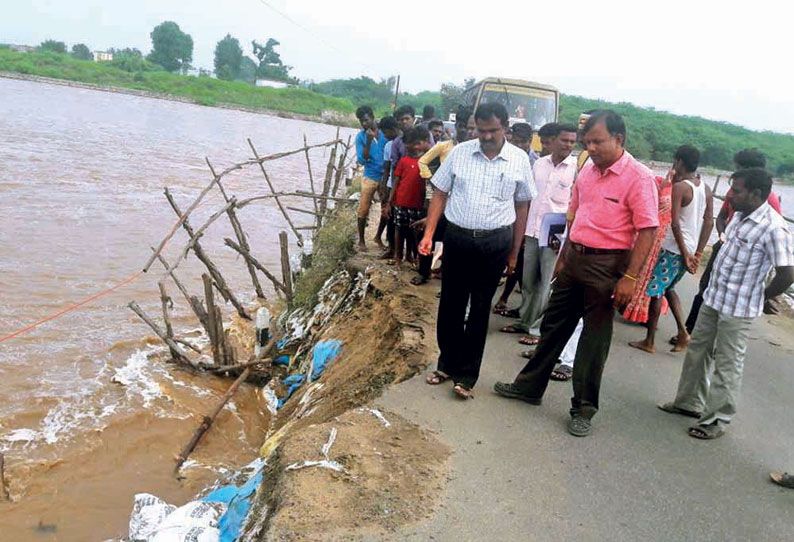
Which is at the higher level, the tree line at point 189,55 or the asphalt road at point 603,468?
the tree line at point 189,55

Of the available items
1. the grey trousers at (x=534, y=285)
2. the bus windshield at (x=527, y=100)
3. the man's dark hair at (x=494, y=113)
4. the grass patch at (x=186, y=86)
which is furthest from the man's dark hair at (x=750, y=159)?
the grass patch at (x=186, y=86)

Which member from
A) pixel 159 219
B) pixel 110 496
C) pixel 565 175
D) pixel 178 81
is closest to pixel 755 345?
pixel 565 175

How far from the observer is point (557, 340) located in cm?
399

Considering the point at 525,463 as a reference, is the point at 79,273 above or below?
below

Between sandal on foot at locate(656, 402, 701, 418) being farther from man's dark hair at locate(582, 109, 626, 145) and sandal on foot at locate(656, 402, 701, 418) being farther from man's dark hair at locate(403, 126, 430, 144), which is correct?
man's dark hair at locate(403, 126, 430, 144)

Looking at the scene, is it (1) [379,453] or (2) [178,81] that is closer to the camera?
(1) [379,453]

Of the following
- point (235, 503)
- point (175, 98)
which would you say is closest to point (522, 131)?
point (235, 503)

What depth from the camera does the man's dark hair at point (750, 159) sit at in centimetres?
494

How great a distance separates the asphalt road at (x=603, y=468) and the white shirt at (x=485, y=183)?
1211 mm

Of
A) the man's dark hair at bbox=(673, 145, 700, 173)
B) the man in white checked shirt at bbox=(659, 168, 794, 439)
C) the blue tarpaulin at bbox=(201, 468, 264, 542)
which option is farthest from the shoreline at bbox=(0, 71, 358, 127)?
the blue tarpaulin at bbox=(201, 468, 264, 542)

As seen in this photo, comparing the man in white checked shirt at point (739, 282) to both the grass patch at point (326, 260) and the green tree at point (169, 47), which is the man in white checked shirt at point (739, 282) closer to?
the grass patch at point (326, 260)

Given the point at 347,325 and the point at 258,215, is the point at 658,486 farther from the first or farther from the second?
the point at 258,215

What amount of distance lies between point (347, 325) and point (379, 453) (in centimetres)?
283

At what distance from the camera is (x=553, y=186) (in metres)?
5.32
